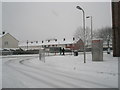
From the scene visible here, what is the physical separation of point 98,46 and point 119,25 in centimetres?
1028

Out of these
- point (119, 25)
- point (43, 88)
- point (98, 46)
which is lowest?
point (43, 88)

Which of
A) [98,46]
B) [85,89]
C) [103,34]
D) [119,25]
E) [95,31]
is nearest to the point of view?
[85,89]

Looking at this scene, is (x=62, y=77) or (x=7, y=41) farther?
(x=7, y=41)

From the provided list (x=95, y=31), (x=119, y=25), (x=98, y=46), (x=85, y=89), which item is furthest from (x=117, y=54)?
(x=95, y=31)

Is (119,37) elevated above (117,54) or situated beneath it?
elevated above

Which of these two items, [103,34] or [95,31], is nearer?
[103,34]

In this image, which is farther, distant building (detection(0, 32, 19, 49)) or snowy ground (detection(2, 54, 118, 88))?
distant building (detection(0, 32, 19, 49))

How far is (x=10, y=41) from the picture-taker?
86375mm

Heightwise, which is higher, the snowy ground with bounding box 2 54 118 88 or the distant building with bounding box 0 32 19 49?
the distant building with bounding box 0 32 19 49

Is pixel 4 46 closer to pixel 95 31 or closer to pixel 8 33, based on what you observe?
pixel 8 33

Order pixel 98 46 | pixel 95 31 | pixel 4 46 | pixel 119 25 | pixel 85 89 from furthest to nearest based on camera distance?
pixel 95 31 → pixel 4 46 → pixel 119 25 → pixel 98 46 → pixel 85 89

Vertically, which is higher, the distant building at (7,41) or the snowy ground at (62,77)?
the distant building at (7,41)

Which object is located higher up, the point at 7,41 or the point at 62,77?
the point at 7,41

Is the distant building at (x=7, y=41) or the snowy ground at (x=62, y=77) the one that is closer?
the snowy ground at (x=62, y=77)
